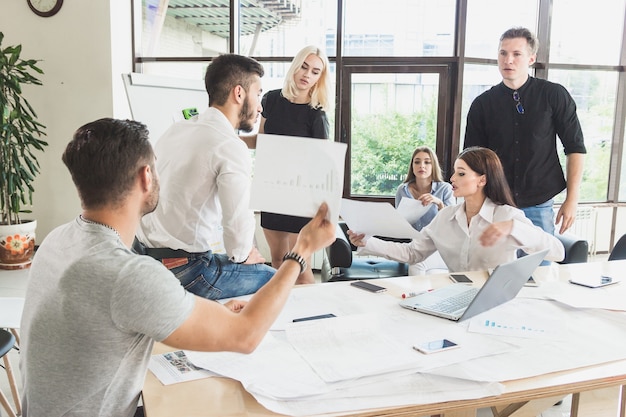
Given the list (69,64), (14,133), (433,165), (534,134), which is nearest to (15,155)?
(14,133)

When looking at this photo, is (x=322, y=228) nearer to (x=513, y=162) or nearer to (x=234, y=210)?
(x=234, y=210)

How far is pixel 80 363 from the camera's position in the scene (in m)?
1.00

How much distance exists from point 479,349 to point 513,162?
5.84 feet

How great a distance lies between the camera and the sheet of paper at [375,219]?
1.99 m

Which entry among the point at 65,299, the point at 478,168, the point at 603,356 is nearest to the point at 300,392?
the point at 65,299

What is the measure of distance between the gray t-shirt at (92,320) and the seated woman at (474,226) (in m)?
1.37

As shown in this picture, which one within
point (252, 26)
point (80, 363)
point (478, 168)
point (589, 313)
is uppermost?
point (252, 26)

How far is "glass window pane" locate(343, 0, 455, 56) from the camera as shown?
A: 465 centimetres

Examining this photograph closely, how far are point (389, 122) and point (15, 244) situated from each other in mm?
3439

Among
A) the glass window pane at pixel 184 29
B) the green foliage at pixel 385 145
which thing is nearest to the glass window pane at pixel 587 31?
the green foliage at pixel 385 145

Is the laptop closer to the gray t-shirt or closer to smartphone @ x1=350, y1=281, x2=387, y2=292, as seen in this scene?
smartphone @ x1=350, y1=281, x2=387, y2=292

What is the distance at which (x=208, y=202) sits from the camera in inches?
74.4

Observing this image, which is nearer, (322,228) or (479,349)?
(322,228)

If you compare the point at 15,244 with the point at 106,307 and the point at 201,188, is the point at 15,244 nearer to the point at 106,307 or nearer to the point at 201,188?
the point at 201,188
